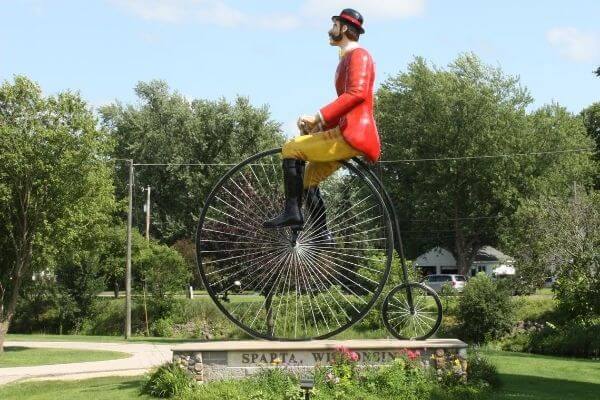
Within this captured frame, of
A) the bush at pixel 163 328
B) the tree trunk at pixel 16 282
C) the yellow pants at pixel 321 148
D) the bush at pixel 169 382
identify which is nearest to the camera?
→ the yellow pants at pixel 321 148

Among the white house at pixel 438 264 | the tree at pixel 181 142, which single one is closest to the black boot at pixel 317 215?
the tree at pixel 181 142

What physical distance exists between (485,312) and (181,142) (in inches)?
1199

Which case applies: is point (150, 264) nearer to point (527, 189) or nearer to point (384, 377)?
point (527, 189)

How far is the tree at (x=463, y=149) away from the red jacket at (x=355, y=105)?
41.9 meters

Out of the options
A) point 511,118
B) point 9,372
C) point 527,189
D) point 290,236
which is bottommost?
point 9,372

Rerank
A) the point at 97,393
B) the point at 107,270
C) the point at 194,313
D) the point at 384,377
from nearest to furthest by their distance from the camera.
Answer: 1. the point at 384,377
2. the point at 97,393
3. the point at 194,313
4. the point at 107,270

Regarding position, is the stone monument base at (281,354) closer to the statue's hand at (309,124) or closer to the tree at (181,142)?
the statue's hand at (309,124)

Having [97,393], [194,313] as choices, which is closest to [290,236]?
[97,393]

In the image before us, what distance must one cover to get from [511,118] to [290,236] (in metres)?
43.3

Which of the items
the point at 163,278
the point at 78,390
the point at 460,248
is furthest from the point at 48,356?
the point at 460,248

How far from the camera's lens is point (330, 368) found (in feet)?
39.2

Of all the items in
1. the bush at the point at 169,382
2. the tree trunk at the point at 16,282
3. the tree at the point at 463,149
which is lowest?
the bush at the point at 169,382

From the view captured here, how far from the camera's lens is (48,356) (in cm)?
2545

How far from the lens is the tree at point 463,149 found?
5256cm
